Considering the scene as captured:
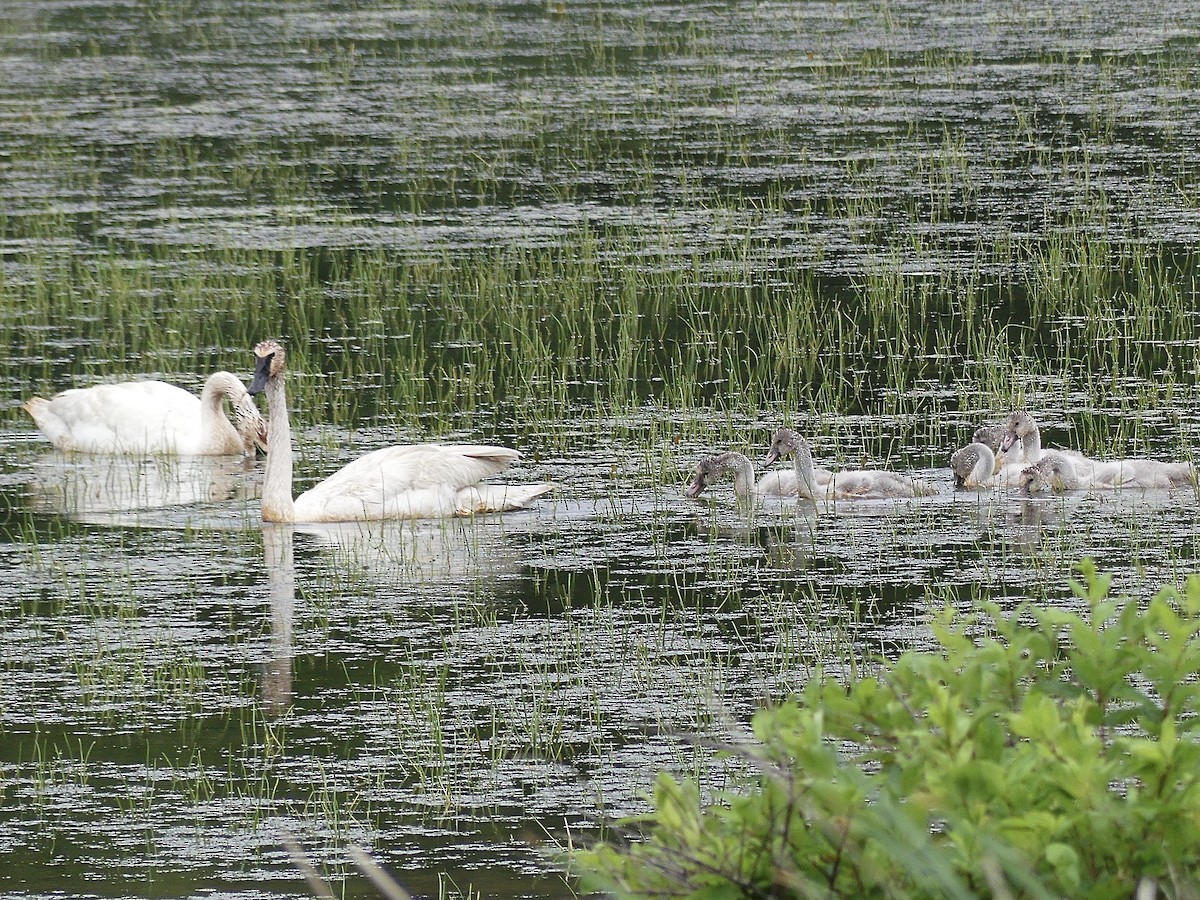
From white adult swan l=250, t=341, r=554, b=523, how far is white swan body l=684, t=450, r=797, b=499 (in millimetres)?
848

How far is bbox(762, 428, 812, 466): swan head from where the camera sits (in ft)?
40.7

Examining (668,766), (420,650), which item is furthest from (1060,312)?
(668,766)

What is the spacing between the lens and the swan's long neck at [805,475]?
40.1ft

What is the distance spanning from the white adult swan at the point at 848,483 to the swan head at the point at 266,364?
10.2 feet

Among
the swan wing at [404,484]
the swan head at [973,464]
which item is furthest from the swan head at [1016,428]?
the swan wing at [404,484]

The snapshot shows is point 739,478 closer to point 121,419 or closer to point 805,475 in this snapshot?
point 805,475

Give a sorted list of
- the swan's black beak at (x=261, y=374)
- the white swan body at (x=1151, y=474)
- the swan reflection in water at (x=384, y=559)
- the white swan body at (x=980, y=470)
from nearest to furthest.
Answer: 1. the swan reflection in water at (x=384, y=559)
2. the white swan body at (x=1151, y=474)
3. the white swan body at (x=980, y=470)
4. the swan's black beak at (x=261, y=374)

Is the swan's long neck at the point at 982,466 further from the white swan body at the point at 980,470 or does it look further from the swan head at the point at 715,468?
the swan head at the point at 715,468

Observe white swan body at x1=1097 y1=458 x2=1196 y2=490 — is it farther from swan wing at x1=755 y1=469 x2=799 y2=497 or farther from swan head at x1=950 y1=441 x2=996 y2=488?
swan wing at x1=755 y1=469 x2=799 y2=497

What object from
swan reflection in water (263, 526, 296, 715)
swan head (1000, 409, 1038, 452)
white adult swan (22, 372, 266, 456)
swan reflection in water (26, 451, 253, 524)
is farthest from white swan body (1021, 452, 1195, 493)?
white adult swan (22, 372, 266, 456)

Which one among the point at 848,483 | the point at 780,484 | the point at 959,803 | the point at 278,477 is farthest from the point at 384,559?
the point at 959,803

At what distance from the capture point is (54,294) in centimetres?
1806

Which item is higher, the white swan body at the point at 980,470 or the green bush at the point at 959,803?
the white swan body at the point at 980,470

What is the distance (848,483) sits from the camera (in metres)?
12.1
